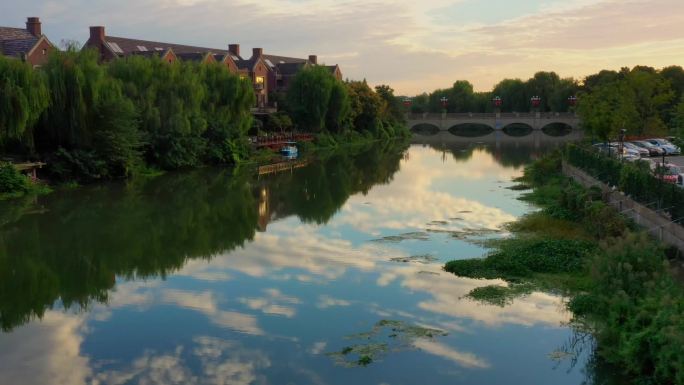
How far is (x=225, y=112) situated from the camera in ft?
135

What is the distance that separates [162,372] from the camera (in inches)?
385

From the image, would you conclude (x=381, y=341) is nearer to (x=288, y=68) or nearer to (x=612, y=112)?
(x=612, y=112)

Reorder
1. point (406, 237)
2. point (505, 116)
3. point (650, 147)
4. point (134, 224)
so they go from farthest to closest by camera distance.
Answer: point (505, 116), point (650, 147), point (134, 224), point (406, 237)

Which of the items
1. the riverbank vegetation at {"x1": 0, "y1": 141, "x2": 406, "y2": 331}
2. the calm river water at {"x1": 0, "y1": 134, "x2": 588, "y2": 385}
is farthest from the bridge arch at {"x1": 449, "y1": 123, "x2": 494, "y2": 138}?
the calm river water at {"x1": 0, "y1": 134, "x2": 588, "y2": 385}

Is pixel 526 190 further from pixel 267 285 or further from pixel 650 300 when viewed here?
pixel 650 300

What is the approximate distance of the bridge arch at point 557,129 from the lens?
264ft

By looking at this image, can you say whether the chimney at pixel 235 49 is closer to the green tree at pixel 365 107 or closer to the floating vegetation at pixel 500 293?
the green tree at pixel 365 107

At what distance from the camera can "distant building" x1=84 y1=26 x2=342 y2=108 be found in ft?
154

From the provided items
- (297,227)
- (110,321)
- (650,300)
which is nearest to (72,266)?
(110,321)

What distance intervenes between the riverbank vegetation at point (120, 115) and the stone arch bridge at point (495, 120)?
42569mm

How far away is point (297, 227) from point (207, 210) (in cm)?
456

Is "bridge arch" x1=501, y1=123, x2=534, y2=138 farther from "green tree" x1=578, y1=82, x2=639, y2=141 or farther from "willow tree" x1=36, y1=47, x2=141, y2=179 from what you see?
"willow tree" x1=36, y1=47, x2=141, y2=179

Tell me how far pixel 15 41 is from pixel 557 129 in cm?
6523

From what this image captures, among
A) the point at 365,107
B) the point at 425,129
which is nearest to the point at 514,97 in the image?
the point at 425,129
